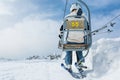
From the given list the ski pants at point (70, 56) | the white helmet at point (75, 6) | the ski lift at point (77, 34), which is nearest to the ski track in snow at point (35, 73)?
the ski pants at point (70, 56)

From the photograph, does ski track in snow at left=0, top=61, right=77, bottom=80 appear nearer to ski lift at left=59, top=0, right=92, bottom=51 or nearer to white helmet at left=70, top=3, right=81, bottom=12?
ski lift at left=59, top=0, right=92, bottom=51

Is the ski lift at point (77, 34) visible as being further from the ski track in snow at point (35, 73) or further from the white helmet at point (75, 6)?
the ski track in snow at point (35, 73)

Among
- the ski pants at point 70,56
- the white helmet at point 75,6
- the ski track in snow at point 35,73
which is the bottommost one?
the ski track in snow at point 35,73

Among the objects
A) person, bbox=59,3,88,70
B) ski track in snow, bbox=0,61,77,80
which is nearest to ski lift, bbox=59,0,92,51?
person, bbox=59,3,88,70

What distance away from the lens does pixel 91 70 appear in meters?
9.52

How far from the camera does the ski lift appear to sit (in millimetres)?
10789

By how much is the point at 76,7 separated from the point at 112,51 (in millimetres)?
2048

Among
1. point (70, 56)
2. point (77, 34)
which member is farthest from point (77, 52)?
point (77, 34)

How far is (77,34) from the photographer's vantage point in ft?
35.4

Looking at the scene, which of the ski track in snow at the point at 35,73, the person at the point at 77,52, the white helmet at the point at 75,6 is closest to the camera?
the ski track in snow at the point at 35,73

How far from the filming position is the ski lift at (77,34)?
35.4 feet

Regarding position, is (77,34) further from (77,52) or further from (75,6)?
(75,6)

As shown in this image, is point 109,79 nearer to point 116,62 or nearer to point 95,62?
point 116,62

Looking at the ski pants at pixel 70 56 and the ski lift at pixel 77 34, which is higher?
the ski lift at pixel 77 34
